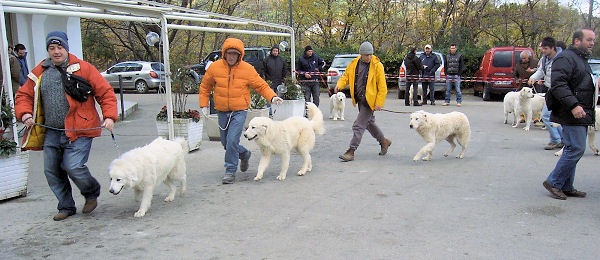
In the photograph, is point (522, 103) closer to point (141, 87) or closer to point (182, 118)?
point (182, 118)

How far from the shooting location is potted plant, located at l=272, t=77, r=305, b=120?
11.5m

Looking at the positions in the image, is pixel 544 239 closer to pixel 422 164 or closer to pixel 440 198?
pixel 440 198

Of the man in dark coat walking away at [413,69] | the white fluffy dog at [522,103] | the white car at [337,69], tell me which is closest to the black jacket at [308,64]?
the man in dark coat walking away at [413,69]

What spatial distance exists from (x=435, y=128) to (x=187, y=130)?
13.5 ft

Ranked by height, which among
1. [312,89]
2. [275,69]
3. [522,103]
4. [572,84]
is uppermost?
[275,69]

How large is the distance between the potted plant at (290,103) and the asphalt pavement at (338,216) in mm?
3886

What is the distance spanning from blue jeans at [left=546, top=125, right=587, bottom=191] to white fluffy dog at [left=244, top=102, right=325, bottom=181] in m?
3.10

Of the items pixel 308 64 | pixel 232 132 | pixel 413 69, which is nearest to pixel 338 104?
pixel 308 64

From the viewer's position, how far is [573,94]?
17.0 ft

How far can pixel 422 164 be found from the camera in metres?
7.32

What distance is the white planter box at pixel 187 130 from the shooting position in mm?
8195

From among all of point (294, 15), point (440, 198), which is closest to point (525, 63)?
point (440, 198)

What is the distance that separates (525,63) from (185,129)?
8.91 meters

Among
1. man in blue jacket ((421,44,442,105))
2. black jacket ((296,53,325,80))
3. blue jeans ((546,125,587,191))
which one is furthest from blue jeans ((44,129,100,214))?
man in blue jacket ((421,44,442,105))
